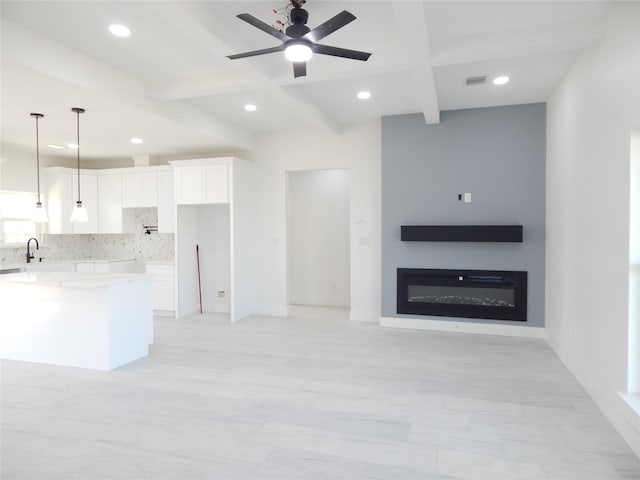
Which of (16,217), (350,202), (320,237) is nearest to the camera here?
(350,202)

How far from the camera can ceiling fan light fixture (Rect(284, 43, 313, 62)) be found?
2.58m

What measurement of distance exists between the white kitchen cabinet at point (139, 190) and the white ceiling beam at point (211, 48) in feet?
8.19

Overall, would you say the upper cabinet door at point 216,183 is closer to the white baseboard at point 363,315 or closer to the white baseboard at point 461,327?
the white baseboard at point 363,315

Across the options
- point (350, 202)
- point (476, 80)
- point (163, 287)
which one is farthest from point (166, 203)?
point (476, 80)

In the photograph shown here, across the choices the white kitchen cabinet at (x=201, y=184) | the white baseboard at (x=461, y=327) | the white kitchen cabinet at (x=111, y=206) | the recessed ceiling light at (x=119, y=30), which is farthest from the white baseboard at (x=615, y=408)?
the white kitchen cabinet at (x=111, y=206)

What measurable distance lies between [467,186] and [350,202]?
5.47 ft

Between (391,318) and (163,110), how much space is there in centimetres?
392

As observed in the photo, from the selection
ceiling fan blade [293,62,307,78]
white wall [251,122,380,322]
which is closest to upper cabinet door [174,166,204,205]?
white wall [251,122,380,322]

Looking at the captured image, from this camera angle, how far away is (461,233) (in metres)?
5.11

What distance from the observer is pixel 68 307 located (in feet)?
13.2

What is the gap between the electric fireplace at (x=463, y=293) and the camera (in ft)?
16.6

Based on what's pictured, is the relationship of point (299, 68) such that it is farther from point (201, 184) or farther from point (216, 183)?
point (201, 184)

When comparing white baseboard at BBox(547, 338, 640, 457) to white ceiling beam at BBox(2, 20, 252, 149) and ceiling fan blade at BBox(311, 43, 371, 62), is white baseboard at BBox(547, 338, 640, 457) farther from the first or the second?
white ceiling beam at BBox(2, 20, 252, 149)

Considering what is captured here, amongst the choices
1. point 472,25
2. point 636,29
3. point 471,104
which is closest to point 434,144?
point 471,104
